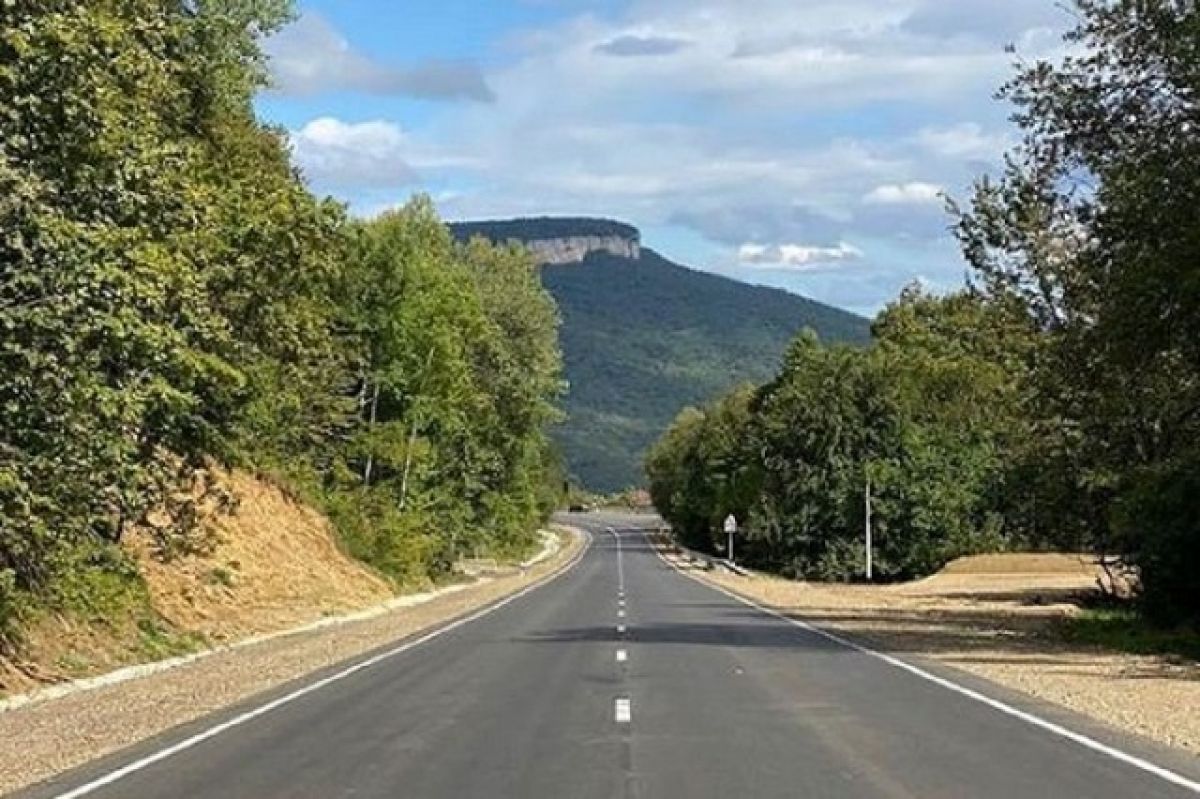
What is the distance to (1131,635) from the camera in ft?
113

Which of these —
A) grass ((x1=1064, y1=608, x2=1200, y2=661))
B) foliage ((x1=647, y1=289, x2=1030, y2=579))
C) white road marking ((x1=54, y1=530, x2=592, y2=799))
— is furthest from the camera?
foliage ((x1=647, y1=289, x2=1030, y2=579))

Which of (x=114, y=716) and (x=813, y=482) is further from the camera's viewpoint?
(x=813, y=482)

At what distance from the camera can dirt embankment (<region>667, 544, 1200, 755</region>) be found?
19.8 metres

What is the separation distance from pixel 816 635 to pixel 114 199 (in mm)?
18693

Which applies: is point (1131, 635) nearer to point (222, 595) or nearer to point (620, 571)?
point (222, 595)

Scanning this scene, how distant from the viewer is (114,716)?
19.0 m

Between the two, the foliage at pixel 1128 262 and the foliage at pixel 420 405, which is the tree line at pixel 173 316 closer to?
the foliage at pixel 420 405

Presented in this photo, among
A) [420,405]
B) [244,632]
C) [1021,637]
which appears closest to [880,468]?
[420,405]

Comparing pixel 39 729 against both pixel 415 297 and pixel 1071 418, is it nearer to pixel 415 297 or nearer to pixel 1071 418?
pixel 1071 418

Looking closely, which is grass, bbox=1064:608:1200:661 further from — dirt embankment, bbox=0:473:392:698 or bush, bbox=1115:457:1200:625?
dirt embankment, bbox=0:473:392:698

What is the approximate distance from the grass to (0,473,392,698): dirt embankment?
17387 mm

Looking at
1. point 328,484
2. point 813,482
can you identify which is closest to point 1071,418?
point 328,484

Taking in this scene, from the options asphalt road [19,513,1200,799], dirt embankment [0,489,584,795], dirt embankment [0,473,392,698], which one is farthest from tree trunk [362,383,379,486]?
asphalt road [19,513,1200,799]

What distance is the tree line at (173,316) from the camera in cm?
1900
